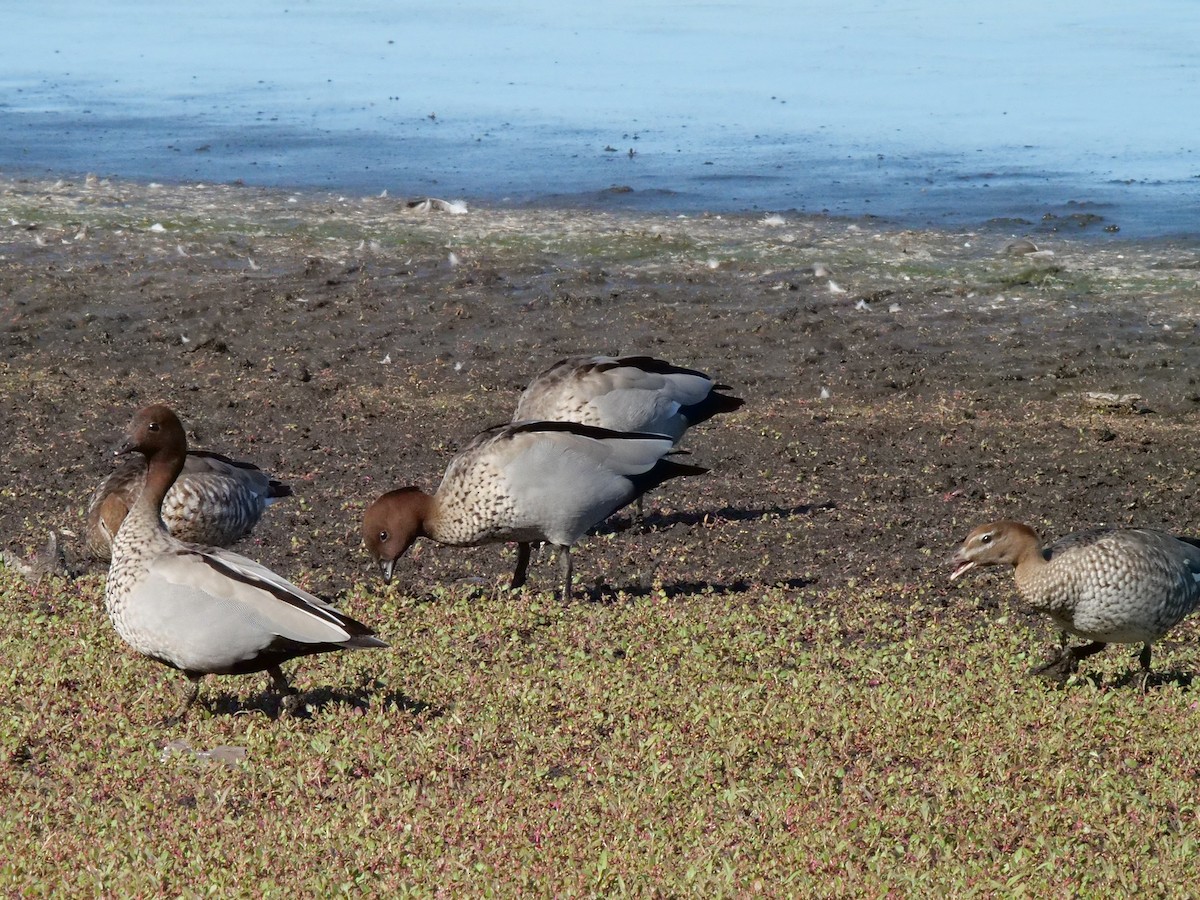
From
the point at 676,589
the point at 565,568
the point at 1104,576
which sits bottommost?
the point at 676,589

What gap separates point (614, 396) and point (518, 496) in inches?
72.4

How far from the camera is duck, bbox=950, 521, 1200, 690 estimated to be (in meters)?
7.13

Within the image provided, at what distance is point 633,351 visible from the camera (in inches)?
571

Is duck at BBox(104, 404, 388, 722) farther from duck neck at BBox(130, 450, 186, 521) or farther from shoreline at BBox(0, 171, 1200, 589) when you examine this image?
shoreline at BBox(0, 171, 1200, 589)

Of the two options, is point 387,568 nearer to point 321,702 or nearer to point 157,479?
point 157,479

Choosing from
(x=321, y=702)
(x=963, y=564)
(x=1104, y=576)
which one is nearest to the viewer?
(x=321, y=702)

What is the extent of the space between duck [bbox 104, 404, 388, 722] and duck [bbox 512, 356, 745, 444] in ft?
12.5

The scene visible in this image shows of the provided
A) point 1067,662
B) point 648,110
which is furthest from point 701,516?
point 648,110

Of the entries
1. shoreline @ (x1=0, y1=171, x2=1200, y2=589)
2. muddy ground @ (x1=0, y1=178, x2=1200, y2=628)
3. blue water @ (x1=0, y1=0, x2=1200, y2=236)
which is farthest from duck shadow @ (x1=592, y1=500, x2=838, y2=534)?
blue water @ (x1=0, y1=0, x2=1200, y2=236)

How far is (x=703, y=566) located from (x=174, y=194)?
13291mm

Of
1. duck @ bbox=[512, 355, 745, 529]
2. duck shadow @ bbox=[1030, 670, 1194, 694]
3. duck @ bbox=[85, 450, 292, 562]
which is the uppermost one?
duck @ bbox=[512, 355, 745, 529]

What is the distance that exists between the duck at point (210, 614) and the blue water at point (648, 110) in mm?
13828

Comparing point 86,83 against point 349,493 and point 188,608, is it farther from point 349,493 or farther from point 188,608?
point 188,608

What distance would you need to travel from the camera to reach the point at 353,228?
736 inches
